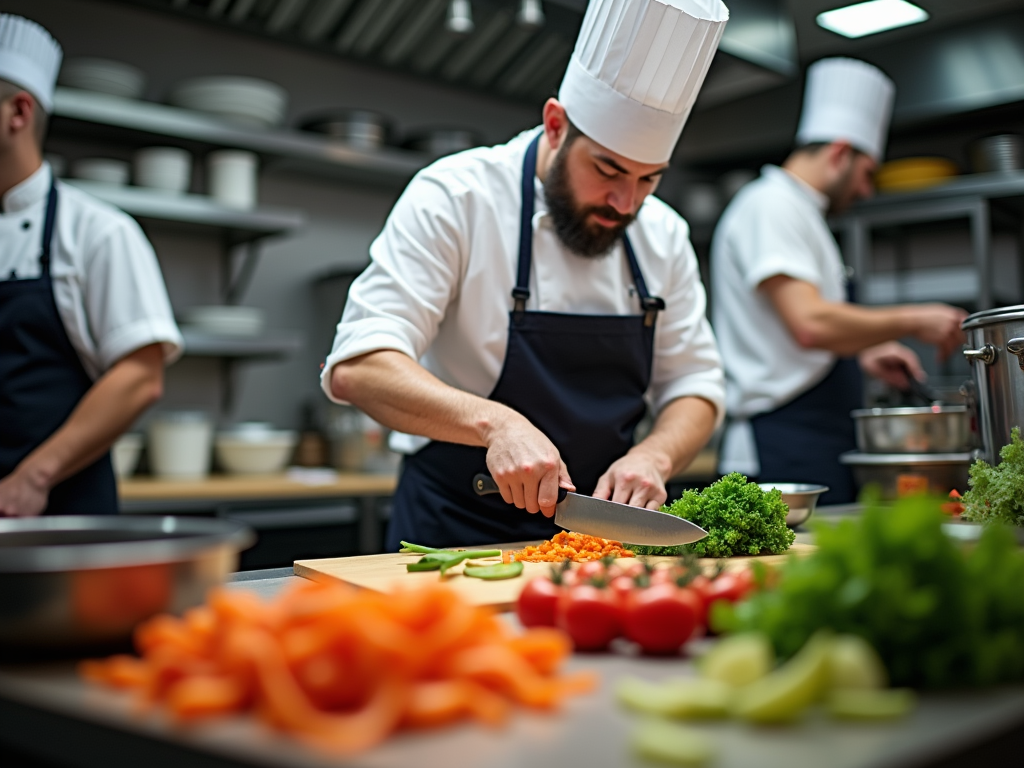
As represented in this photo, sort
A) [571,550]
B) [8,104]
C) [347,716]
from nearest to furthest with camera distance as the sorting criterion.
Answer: [347,716] → [571,550] → [8,104]

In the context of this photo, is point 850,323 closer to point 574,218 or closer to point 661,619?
point 574,218

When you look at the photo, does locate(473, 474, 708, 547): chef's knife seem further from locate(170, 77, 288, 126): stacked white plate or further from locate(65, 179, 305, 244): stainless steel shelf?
locate(170, 77, 288, 126): stacked white plate

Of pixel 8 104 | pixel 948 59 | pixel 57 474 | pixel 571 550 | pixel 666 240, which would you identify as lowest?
pixel 571 550

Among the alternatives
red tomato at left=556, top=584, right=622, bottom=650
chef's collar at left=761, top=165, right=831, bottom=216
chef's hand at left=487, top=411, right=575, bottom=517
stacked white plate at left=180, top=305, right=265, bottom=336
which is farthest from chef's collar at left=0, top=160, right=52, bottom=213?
chef's collar at left=761, top=165, right=831, bottom=216

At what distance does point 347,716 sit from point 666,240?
5.40 ft

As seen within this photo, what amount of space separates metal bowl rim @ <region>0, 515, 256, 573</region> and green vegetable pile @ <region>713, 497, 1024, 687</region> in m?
0.48

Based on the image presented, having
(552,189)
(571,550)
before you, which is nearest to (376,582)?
(571,550)

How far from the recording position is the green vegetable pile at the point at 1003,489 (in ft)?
5.20

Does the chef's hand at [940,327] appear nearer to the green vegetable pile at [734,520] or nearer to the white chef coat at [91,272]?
the green vegetable pile at [734,520]

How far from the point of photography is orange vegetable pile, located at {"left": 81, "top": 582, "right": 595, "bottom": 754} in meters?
0.69

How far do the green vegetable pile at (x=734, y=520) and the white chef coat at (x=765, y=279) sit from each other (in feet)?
4.98

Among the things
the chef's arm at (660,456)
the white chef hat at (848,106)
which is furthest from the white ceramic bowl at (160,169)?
the white chef hat at (848,106)

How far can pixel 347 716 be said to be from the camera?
718 mm

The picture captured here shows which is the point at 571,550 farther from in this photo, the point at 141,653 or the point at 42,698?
the point at 42,698
